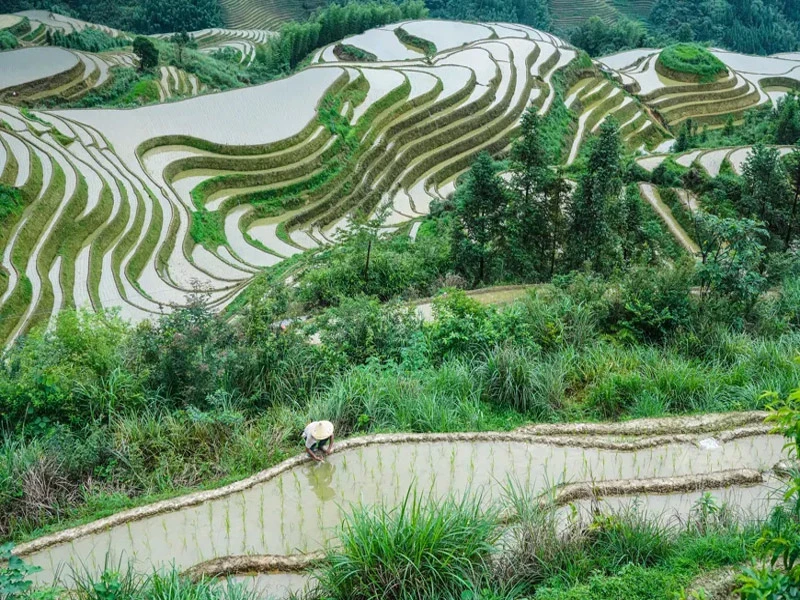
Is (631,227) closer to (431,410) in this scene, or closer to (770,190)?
(770,190)

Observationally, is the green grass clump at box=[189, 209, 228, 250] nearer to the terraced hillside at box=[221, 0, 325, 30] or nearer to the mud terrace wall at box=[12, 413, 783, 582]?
the mud terrace wall at box=[12, 413, 783, 582]

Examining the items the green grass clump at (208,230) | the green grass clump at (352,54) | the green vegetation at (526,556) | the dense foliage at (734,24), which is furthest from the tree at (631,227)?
the dense foliage at (734,24)

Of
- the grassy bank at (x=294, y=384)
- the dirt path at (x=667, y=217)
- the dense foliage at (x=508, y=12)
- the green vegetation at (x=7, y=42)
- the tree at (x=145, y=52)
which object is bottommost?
the dirt path at (x=667, y=217)

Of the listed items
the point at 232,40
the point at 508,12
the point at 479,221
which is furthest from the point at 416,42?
the point at 479,221

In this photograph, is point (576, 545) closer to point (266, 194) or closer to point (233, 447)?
point (233, 447)

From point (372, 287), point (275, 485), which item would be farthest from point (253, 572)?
point (372, 287)

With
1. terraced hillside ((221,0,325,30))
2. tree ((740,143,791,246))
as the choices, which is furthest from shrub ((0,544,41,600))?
terraced hillside ((221,0,325,30))

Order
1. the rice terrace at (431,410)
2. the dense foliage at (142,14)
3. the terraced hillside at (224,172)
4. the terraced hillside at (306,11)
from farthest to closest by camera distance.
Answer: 1. the terraced hillside at (306,11)
2. the dense foliage at (142,14)
3. the terraced hillside at (224,172)
4. the rice terrace at (431,410)

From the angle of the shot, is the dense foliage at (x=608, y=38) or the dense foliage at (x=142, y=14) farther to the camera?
the dense foliage at (x=142, y=14)

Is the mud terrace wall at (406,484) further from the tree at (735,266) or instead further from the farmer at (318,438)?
the tree at (735,266)
